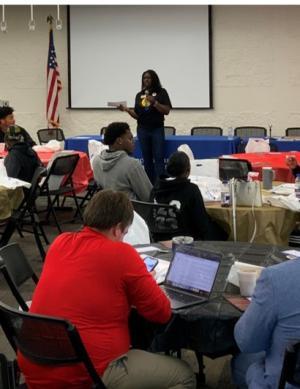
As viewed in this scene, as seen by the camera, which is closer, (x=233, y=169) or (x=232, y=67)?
(x=233, y=169)

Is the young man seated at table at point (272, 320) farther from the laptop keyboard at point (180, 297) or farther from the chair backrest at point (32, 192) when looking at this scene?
the chair backrest at point (32, 192)

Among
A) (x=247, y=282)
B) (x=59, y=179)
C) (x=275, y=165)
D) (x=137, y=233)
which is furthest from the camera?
(x=59, y=179)

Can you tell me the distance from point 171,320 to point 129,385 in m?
0.29

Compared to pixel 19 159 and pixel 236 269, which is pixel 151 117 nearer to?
pixel 19 159

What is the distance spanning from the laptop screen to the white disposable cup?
4.3 inches

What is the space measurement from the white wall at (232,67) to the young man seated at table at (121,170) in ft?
20.4

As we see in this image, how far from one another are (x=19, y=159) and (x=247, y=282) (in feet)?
12.4

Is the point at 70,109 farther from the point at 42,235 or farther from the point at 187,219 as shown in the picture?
the point at 187,219

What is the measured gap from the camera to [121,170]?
4.44 meters

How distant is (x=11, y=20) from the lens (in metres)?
10.9

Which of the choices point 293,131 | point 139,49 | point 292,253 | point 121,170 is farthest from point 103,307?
point 139,49

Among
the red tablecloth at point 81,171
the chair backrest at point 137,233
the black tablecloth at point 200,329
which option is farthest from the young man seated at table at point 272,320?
the red tablecloth at point 81,171

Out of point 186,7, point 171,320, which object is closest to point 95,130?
point 186,7

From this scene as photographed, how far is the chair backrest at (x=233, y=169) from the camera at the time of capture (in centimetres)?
525
